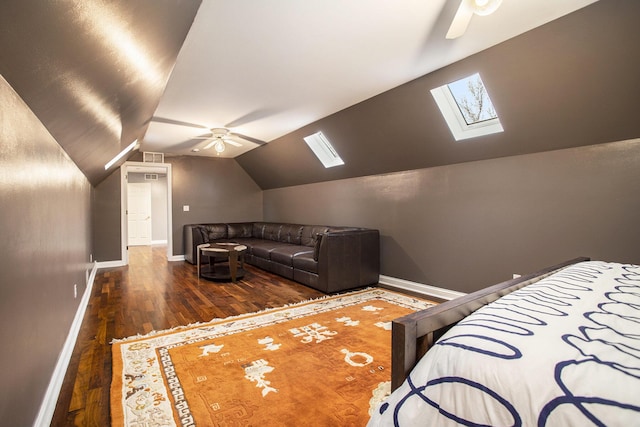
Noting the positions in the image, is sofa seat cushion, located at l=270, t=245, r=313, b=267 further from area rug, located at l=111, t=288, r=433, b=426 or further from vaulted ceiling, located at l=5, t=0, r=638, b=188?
vaulted ceiling, located at l=5, t=0, r=638, b=188

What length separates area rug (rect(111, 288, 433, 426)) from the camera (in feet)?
5.52

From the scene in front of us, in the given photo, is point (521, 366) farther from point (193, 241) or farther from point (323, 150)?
point (193, 241)

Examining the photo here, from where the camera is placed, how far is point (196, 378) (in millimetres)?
2035

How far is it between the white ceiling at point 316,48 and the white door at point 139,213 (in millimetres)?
6527

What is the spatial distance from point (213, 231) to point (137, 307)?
325 centimetres

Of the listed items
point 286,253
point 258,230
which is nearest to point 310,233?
point 286,253

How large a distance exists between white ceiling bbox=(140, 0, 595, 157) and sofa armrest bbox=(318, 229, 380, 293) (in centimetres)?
173

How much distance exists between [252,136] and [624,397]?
18.0 feet

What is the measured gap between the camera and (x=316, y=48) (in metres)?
2.54

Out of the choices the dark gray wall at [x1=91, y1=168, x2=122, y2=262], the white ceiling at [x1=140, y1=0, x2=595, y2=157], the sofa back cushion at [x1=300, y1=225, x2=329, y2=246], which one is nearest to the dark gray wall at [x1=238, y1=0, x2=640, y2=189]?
the white ceiling at [x1=140, y1=0, x2=595, y2=157]

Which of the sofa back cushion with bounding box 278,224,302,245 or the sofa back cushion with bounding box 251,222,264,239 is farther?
the sofa back cushion with bounding box 251,222,264,239

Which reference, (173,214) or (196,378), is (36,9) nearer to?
(196,378)

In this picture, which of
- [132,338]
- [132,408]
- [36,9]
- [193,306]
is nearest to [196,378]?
[132,408]

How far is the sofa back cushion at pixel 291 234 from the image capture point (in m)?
5.93
